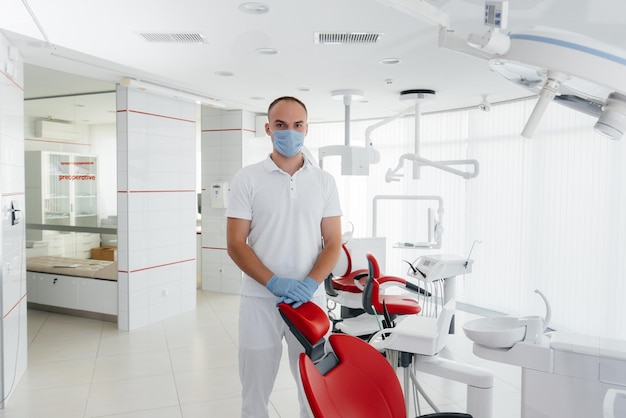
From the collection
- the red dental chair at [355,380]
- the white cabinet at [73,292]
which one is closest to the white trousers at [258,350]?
the red dental chair at [355,380]

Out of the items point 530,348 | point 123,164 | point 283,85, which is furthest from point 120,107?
point 530,348

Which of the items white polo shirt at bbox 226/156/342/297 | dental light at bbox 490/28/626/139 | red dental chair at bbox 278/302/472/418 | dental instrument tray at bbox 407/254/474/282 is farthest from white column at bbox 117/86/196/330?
dental light at bbox 490/28/626/139

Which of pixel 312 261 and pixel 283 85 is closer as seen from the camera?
pixel 312 261

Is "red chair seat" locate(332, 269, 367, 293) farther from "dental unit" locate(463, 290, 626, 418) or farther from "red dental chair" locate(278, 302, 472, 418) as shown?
"red dental chair" locate(278, 302, 472, 418)

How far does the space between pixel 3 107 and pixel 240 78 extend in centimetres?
196

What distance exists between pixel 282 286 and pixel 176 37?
6.80 feet

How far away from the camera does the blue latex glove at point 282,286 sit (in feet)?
5.92

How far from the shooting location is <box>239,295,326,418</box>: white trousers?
1897mm

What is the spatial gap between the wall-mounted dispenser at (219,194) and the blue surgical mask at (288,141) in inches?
175

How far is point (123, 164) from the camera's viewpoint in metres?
4.79

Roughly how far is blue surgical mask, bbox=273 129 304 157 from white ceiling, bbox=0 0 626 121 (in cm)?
90

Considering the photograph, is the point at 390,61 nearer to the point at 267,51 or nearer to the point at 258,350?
the point at 267,51

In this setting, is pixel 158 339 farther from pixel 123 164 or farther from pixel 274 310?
pixel 274 310

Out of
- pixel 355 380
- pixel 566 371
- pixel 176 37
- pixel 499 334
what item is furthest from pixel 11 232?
pixel 566 371
